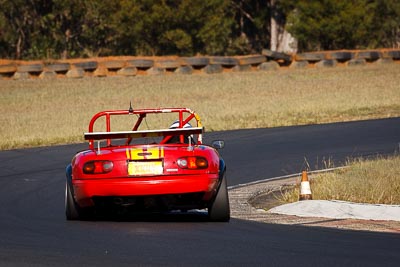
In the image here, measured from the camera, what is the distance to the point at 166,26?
1946 inches

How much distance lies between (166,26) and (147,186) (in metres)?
39.4

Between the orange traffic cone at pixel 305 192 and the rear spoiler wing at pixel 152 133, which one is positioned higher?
the rear spoiler wing at pixel 152 133

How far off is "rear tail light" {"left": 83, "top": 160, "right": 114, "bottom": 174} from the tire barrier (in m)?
29.5

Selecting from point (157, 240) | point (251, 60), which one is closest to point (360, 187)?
point (157, 240)

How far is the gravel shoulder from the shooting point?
404 inches

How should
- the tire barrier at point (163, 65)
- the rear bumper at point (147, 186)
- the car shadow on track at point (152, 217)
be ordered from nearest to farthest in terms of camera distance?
the rear bumper at point (147, 186) < the car shadow on track at point (152, 217) < the tire barrier at point (163, 65)

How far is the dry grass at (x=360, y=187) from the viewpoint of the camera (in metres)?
12.1

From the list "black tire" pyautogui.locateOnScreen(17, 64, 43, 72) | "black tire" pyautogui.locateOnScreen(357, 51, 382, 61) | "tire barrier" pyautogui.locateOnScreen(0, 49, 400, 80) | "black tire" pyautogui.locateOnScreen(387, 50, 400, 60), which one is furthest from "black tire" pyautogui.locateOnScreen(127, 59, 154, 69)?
"black tire" pyautogui.locateOnScreen(387, 50, 400, 60)

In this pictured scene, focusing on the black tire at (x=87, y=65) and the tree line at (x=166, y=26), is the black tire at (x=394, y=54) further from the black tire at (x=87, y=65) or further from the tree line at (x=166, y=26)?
the black tire at (x=87, y=65)

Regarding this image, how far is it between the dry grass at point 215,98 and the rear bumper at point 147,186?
11.4 meters

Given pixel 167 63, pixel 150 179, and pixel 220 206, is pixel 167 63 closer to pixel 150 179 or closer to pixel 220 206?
pixel 220 206

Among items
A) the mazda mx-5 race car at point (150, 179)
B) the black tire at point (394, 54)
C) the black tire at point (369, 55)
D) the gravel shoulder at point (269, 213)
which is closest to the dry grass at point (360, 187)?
the gravel shoulder at point (269, 213)

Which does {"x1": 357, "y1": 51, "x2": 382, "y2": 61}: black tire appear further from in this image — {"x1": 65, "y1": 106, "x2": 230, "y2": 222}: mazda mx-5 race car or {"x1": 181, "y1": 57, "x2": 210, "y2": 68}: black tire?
{"x1": 65, "y1": 106, "x2": 230, "y2": 222}: mazda mx-5 race car

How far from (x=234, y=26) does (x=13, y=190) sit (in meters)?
45.8
